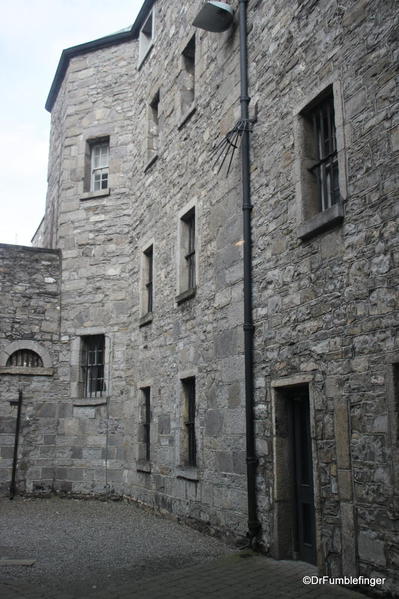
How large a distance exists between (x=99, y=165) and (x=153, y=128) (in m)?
2.14

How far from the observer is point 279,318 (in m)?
6.95

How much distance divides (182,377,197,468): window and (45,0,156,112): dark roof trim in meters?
8.64

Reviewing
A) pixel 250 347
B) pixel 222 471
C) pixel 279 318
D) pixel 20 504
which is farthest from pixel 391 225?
pixel 20 504

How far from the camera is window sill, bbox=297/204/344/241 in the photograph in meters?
5.97

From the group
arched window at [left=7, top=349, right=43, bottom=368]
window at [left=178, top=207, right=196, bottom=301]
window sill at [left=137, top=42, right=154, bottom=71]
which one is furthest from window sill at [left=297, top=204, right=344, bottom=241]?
window sill at [left=137, top=42, right=154, bottom=71]

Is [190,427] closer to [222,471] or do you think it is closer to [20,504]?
[222,471]

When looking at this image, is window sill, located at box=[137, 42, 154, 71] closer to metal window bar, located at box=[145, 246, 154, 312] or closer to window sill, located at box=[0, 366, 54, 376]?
metal window bar, located at box=[145, 246, 154, 312]

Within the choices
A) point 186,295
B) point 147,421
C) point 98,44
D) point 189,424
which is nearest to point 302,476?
point 189,424

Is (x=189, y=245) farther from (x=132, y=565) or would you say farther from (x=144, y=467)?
(x=132, y=565)

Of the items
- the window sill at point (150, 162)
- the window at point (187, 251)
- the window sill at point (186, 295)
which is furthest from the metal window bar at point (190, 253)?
the window sill at point (150, 162)

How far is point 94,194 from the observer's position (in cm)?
1372

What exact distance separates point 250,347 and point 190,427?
2.59m

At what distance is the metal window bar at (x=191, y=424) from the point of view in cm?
934

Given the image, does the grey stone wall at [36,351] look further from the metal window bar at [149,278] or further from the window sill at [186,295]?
the window sill at [186,295]
